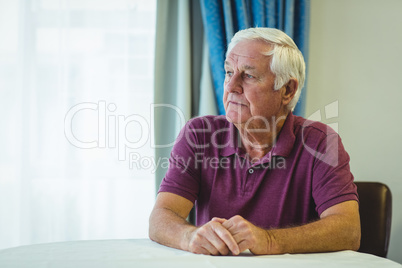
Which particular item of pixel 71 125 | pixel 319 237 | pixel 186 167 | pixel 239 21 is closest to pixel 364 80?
pixel 239 21

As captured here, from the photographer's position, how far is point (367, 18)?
2666 mm

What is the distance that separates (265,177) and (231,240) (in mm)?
491

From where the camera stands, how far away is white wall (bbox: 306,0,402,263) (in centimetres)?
264

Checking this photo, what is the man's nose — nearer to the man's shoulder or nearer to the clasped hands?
the man's shoulder

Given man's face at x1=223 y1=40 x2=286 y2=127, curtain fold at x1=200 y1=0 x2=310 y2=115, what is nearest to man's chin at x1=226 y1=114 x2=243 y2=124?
man's face at x1=223 y1=40 x2=286 y2=127

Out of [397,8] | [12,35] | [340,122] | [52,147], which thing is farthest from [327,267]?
[12,35]

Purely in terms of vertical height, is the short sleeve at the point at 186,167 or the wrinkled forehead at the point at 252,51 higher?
the wrinkled forehead at the point at 252,51

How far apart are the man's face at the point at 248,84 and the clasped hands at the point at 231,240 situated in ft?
1.80

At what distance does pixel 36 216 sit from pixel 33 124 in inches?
21.0

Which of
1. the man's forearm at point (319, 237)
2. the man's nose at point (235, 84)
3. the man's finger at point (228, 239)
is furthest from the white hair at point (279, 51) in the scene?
the man's finger at point (228, 239)

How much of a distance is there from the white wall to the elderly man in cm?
97

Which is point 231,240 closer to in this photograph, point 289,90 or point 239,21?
point 289,90

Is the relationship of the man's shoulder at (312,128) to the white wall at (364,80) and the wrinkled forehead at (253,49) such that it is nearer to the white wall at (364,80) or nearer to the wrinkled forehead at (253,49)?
the wrinkled forehead at (253,49)

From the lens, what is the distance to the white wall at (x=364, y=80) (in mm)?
2639
